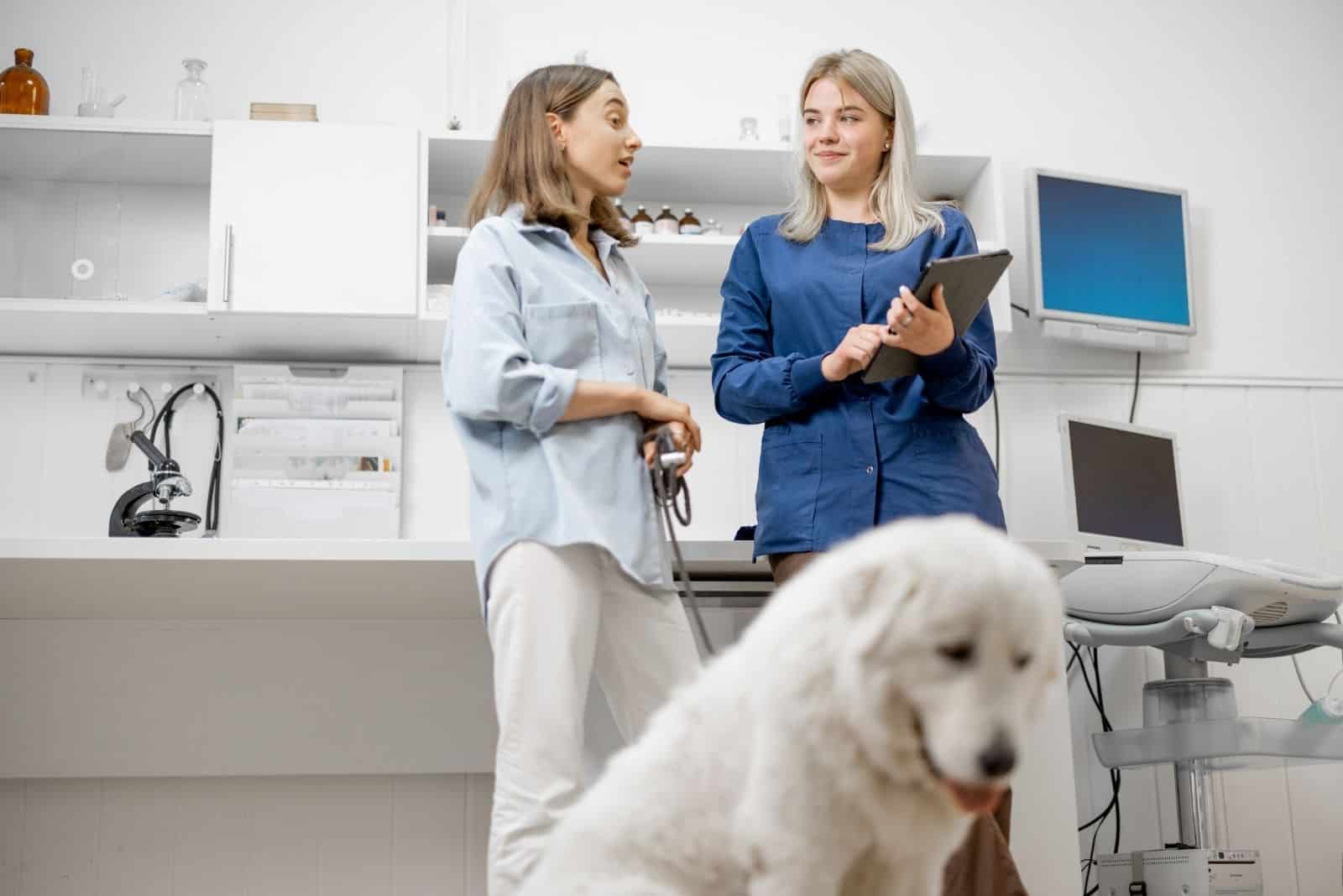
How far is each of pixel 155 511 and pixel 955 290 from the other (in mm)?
1632

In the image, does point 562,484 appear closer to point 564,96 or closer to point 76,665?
point 564,96

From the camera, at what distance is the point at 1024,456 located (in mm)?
3836

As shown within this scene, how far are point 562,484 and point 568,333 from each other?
239 millimetres

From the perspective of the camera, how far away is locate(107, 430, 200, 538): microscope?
2676 mm

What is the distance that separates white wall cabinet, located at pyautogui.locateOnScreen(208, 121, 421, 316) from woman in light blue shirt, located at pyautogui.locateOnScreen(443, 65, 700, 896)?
1.37 metres

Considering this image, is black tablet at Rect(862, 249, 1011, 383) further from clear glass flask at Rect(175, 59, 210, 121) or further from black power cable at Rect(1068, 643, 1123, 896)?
clear glass flask at Rect(175, 59, 210, 121)

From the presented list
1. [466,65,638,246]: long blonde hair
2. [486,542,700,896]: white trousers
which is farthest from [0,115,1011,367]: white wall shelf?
[486,542,700,896]: white trousers

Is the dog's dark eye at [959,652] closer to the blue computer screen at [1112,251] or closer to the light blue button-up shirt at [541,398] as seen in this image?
the light blue button-up shirt at [541,398]

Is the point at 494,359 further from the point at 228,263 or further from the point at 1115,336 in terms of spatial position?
the point at 1115,336

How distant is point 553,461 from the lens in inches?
69.9

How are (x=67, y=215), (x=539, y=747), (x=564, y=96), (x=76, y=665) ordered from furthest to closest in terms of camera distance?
(x=67, y=215) < (x=76, y=665) < (x=564, y=96) < (x=539, y=747)

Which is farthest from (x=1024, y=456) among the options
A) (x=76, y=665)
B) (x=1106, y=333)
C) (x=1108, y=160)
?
(x=76, y=665)

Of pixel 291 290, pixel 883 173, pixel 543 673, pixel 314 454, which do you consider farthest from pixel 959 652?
pixel 314 454

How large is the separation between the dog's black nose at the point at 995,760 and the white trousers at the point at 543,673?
2.59 ft
